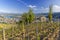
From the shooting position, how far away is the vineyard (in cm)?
439

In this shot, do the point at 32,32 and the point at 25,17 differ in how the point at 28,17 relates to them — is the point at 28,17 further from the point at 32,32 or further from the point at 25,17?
the point at 32,32

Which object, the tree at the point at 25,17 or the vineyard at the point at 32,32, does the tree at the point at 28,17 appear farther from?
the vineyard at the point at 32,32

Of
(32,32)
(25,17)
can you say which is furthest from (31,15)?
(32,32)

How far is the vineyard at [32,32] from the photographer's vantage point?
4.39m

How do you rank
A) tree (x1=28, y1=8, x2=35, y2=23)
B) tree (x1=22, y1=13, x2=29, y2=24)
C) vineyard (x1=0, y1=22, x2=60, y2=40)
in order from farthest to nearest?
tree (x1=22, y1=13, x2=29, y2=24)
tree (x1=28, y1=8, x2=35, y2=23)
vineyard (x1=0, y1=22, x2=60, y2=40)

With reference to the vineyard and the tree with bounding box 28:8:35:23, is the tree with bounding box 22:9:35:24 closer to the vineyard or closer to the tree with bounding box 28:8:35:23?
the tree with bounding box 28:8:35:23

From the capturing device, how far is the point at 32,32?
4605 millimetres

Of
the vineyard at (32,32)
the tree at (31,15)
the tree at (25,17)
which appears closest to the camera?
the vineyard at (32,32)

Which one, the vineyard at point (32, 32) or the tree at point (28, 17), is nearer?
the vineyard at point (32, 32)

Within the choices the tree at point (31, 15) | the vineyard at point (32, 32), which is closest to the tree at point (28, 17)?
the tree at point (31, 15)

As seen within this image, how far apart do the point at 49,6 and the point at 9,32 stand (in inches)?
58.7

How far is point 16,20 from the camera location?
5316 mm

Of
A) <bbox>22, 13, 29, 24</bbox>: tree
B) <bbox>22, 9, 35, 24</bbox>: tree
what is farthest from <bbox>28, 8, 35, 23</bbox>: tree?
<bbox>22, 13, 29, 24</bbox>: tree

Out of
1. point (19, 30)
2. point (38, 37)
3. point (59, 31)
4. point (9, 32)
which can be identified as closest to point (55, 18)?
point (59, 31)
